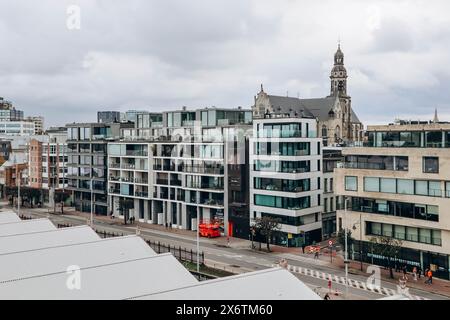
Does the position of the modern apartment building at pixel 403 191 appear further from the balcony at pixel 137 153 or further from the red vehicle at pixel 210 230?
the balcony at pixel 137 153

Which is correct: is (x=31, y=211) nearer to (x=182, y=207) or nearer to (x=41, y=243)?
(x=182, y=207)

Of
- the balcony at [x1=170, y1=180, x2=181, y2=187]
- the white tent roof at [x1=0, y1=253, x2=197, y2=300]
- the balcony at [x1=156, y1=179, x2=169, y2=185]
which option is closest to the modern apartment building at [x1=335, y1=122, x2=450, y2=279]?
the white tent roof at [x1=0, y1=253, x2=197, y2=300]

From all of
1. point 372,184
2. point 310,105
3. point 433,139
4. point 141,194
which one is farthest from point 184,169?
point 310,105

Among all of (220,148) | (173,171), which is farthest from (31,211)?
(220,148)

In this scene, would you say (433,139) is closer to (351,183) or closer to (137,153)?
(351,183)

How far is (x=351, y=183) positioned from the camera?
57719 millimetres

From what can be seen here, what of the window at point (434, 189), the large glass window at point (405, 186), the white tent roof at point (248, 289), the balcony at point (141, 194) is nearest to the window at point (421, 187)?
the window at point (434, 189)

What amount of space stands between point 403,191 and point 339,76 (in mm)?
108319

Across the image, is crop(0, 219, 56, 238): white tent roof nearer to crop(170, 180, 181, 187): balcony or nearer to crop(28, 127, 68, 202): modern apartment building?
crop(170, 180, 181, 187): balcony

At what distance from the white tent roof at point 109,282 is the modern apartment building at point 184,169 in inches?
1336

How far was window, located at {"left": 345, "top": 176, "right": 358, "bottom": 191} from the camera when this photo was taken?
188ft

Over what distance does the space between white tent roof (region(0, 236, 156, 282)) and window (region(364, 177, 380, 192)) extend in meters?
26.5

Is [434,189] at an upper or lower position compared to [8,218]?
upper

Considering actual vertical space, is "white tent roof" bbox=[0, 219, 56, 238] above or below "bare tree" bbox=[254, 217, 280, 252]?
above
